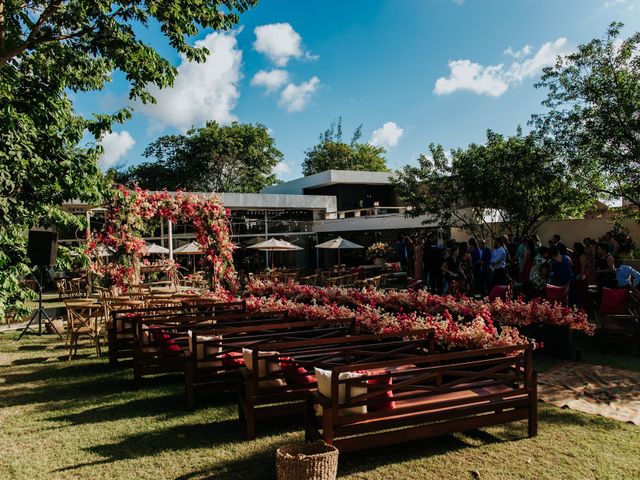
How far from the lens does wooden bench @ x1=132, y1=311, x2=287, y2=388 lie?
6438 millimetres

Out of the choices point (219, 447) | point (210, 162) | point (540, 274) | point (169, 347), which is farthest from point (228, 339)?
point (210, 162)

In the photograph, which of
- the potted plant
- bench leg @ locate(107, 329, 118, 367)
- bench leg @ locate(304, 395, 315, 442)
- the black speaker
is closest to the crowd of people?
bench leg @ locate(304, 395, 315, 442)

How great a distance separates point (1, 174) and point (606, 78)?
1281 cm

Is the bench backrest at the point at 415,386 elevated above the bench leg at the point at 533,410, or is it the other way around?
the bench backrest at the point at 415,386

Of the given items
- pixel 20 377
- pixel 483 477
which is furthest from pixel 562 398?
pixel 20 377

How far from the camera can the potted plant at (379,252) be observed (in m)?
23.7

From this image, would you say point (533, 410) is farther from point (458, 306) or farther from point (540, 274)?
point (540, 274)

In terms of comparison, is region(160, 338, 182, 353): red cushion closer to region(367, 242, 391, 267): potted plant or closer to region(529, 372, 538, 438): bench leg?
region(529, 372, 538, 438): bench leg

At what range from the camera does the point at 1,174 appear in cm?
532

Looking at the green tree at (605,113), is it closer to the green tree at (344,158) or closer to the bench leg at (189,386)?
the bench leg at (189,386)

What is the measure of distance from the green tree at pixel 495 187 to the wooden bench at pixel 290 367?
1178 centimetres

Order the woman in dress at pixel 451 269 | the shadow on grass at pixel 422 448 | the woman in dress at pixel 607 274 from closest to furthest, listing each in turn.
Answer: the shadow on grass at pixel 422 448, the woman in dress at pixel 607 274, the woman in dress at pixel 451 269

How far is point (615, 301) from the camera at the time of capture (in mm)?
8391

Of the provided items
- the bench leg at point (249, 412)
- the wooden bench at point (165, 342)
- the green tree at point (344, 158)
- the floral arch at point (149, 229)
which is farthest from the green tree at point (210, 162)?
the bench leg at point (249, 412)
